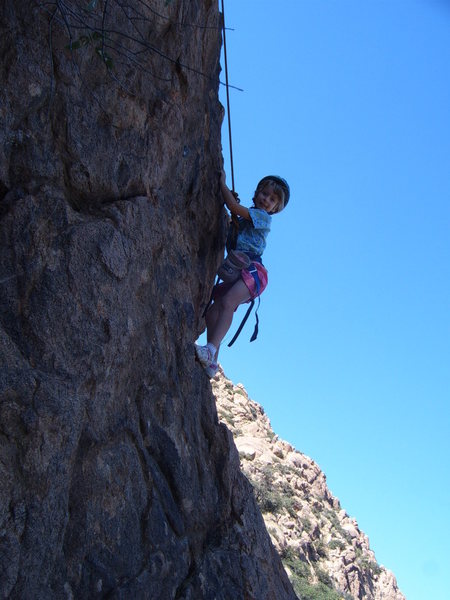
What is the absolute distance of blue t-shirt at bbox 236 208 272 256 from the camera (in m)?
7.61

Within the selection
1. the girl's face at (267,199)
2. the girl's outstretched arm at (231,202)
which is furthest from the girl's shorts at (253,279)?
the girl's face at (267,199)

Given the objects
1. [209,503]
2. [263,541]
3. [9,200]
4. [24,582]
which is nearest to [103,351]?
[9,200]

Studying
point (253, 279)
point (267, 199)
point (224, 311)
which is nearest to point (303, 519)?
point (267, 199)

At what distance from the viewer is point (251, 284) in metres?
7.43

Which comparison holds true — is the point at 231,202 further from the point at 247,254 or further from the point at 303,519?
the point at 303,519

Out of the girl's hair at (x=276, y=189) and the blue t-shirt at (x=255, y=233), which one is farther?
the girl's hair at (x=276, y=189)

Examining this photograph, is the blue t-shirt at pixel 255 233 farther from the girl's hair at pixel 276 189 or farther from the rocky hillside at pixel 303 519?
the rocky hillside at pixel 303 519

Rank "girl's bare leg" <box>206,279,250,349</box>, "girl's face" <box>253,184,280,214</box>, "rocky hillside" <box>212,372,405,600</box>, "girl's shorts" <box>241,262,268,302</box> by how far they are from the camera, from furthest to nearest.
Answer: "rocky hillside" <box>212,372,405,600</box>
"girl's face" <box>253,184,280,214</box>
"girl's shorts" <box>241,262,268,302</box>
"girl's bare leg" <box>206,279,250,349</box>

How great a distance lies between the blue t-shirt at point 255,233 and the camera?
7.61 metres

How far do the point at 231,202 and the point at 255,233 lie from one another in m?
0.48

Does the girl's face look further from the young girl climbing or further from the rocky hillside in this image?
the rocky hillside

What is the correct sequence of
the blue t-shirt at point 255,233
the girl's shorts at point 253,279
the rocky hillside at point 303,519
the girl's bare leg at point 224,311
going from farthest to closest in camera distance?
1. the rocky hillside at point 303,519
2. the blue t-shirt at point 255,233
3. the girl's shorts at point 253,279
4. the girl's bare leg at point 224,311

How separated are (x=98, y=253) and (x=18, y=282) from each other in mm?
785

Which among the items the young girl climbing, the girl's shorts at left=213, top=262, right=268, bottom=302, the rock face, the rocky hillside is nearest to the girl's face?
the young girl climbing
